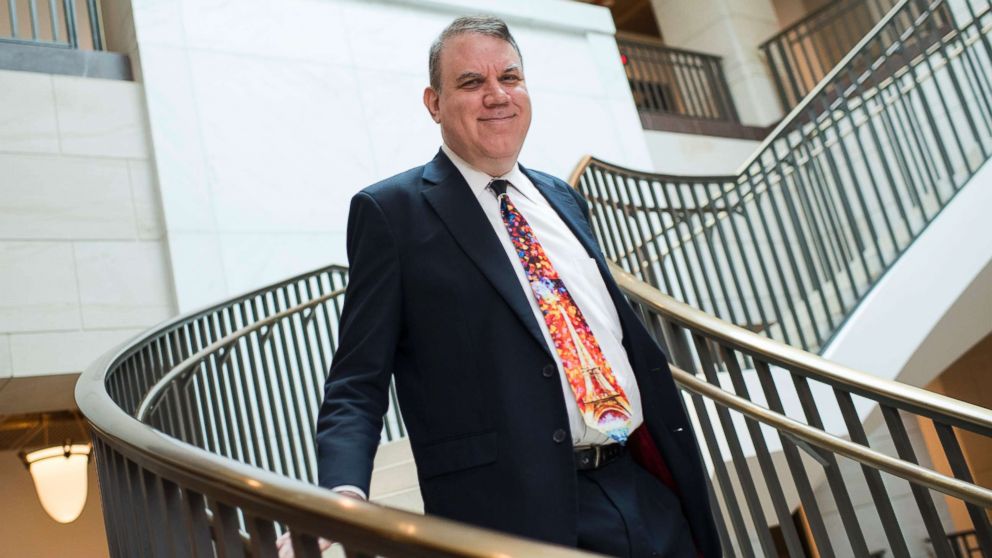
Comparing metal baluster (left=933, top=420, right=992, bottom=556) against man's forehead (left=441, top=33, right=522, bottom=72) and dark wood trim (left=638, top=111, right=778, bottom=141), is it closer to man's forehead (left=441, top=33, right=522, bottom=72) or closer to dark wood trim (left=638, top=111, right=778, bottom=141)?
man's forehead (left=441, top=33, right=522, bottom=72)

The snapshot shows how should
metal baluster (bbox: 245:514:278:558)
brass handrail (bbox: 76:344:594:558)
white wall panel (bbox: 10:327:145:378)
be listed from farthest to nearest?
1. white wall panel (bbox: 10:327:145:378)
2. metal baluster (bbox: 245:514:278:558)
3. brass handrail (bbox: 76:344:594:558)

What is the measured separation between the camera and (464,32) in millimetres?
1744

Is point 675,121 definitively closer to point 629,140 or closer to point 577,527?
point 629,140

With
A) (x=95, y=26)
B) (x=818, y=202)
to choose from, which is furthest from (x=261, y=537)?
(x=95, y=26)

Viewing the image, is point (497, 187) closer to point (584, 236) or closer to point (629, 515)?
point (584, 236)

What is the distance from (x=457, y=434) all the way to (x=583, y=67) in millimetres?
8223

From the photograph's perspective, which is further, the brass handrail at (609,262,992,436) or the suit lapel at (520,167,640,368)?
the brass handrail at (609,262,992,436)

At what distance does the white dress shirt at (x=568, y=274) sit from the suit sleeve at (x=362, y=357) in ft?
0.68

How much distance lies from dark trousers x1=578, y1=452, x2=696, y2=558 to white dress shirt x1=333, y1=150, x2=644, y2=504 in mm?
62

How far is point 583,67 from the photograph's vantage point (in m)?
9.41

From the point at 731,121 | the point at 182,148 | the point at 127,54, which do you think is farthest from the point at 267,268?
the point at 731,121

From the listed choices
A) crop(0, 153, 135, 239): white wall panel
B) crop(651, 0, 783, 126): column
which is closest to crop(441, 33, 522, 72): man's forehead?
crop(0, 153, 135, 239): white wall panel

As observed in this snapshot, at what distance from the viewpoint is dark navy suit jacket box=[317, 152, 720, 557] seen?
149cm

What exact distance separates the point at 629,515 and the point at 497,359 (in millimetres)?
316
